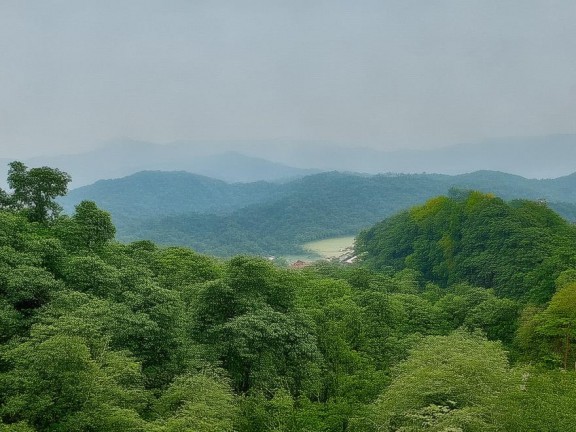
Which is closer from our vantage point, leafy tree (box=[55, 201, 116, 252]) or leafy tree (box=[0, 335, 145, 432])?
leafy tree (box=[0, 335, 145, 432])

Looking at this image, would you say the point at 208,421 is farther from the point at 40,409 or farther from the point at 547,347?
the point at 547,347

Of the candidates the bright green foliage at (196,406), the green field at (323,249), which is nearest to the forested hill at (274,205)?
the green field at (323,249)

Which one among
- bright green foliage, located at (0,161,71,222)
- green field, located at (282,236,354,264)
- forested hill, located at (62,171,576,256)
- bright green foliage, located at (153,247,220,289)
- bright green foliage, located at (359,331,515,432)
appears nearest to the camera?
bright green foliage, located at (359,331,515,432)

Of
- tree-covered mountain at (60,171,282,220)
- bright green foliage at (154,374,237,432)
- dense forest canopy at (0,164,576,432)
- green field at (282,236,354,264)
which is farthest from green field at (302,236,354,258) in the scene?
bright green foliage at (154,374,237,432)

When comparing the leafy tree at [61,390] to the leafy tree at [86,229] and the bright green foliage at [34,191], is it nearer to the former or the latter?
the leafy tree at [86,229]

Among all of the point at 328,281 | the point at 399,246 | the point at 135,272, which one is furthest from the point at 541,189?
the point at 135,272

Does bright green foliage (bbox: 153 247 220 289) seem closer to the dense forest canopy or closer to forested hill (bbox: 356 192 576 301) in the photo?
the dense forest canopy
